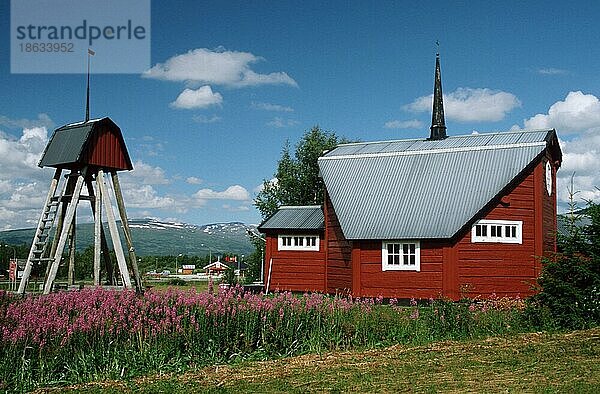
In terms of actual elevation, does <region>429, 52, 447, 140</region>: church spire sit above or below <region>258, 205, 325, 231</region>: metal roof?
above

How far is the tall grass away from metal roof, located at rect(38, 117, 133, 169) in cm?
716

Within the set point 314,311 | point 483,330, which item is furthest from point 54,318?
point 483,330

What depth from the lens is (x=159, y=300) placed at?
33.9 feet

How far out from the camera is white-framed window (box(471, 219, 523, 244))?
1914 cm

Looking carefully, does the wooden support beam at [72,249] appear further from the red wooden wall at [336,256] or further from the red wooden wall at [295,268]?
the red wooden wall at [336,256]

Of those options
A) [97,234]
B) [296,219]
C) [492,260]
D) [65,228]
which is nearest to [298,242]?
[296,219]

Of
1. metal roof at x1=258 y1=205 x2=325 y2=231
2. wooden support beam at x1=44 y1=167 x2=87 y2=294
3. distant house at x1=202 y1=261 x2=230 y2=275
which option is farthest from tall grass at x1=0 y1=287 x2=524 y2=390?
distant house at x1=202 y1=261 x2=230 y2=275

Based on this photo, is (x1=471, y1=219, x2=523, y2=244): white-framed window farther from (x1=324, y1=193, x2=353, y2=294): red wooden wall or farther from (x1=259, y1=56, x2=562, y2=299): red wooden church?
(x1=324, y1=193, x2=353, y2=294): red wooden wall

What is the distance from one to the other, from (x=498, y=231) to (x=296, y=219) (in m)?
7.64

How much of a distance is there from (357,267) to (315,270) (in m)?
3.34

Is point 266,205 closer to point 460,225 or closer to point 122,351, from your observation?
point 460,225

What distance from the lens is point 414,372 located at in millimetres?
8781

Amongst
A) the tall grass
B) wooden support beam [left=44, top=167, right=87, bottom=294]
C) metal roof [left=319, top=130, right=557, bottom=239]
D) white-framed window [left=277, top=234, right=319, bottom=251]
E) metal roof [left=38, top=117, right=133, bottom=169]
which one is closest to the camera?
the tall grass

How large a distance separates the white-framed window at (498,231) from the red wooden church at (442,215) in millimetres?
28
